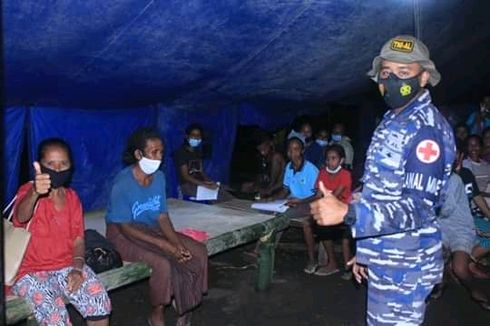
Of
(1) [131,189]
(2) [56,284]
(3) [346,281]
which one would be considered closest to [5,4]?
(1) [131,189]

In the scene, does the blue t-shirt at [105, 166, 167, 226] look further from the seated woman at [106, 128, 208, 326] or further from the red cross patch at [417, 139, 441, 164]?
the red cross patch at [417, 139, 441, 164]

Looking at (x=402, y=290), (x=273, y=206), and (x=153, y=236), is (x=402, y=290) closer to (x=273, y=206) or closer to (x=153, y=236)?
(x=153, y=236)

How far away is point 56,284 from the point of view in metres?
3.13

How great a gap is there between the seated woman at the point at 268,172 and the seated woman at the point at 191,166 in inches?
19.5

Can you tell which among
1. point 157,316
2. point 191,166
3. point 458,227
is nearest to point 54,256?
point 157,316

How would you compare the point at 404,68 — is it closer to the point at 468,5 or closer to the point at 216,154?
the point at 468,5

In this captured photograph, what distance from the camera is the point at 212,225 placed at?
480 cm

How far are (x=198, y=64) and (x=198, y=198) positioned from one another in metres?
1.56

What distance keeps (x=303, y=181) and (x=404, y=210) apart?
3.73 metres

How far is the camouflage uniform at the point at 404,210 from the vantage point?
220 centimetres

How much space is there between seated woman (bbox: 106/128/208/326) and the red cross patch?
6.78 ft

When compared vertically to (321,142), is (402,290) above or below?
below

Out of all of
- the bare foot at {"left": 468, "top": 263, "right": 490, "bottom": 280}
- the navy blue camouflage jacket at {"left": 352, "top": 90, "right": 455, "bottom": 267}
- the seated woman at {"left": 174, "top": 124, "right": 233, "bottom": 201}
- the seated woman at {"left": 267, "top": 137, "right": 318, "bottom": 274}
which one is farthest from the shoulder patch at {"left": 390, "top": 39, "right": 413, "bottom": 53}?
the seated woman at {"left": 174, "top": 124, "right": 233, "bottom": 201}

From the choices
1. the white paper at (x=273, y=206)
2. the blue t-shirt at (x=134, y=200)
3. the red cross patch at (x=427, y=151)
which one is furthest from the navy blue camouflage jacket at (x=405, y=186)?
the white paper at (x=273, y=206)
